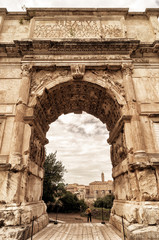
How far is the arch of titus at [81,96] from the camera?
16.5ft

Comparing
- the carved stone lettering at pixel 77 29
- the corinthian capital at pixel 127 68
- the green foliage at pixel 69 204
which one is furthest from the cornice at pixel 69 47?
the green foliage at pixel 69 204

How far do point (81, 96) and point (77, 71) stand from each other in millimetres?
1554

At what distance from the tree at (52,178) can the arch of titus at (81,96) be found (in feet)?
43.6

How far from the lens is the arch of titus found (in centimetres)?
502

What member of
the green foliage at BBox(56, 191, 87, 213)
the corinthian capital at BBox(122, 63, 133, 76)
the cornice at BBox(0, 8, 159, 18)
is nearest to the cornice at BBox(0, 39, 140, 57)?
the corinthian capital at BBox(122, 63, 133, 76)

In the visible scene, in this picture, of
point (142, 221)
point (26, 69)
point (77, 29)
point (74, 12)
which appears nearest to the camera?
point (142, 221)

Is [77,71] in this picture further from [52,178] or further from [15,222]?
[52,178]

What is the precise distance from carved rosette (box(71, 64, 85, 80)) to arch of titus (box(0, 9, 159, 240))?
0.04m

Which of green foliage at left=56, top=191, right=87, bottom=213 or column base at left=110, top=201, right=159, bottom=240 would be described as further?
green foliage at left=56, top=191, right=87, bottom=213

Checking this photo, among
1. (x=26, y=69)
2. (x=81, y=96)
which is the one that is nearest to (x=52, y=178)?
(x=81, y=96)

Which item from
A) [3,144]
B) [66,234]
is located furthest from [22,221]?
[3,144]

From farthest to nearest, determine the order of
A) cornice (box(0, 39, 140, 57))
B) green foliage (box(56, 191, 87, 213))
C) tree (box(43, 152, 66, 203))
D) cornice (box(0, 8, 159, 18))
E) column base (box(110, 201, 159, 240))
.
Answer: green foliage (box(56, 191, 87, 213)), tree (box(43, 152, 66, 203)), cornice (box(0, 8, 159, 18)), cornice (box(0, 39, 140, 57)), column base (box(110, 201, 159, 240))

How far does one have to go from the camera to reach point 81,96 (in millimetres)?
8336

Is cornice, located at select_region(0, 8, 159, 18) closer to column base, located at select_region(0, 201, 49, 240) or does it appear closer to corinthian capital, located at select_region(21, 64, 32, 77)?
corinthian capital, located at select_region(21, 64, 32, 77)
